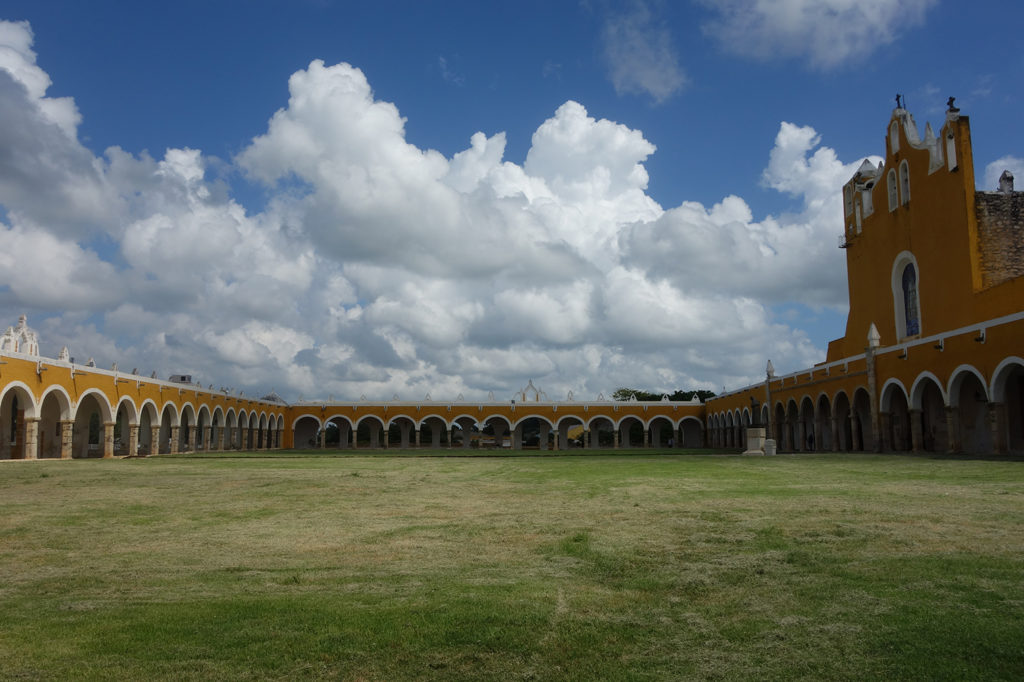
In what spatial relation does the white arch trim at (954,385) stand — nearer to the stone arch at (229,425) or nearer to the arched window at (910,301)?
the arched window at (910,301)

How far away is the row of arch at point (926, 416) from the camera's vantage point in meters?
18.0

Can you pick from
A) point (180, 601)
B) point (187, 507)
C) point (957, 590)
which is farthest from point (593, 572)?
point (187, 507)

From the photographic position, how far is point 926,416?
2405cm

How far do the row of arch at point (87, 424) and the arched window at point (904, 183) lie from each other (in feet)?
97.9

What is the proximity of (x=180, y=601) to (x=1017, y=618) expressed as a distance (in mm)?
4160

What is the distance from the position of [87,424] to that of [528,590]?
31.8 metres

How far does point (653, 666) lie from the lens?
9.55 feet

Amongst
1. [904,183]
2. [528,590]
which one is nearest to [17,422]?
[528,590]

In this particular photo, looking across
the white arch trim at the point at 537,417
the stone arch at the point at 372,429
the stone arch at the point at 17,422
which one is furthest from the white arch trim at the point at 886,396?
the stone arch at the point at 372,429

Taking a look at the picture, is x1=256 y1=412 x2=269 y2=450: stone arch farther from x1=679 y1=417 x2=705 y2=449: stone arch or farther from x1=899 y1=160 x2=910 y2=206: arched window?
x1=899 y1=160 x2=910 y2=206: arched window

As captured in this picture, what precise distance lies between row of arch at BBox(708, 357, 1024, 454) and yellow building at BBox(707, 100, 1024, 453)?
0.13 ft

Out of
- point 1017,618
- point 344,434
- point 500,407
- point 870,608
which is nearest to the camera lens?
point 1017,618

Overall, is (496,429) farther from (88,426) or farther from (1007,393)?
(1007,393)

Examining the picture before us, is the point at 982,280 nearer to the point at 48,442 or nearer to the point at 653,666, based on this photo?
the point at 653,666
